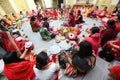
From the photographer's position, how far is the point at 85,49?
139 cm

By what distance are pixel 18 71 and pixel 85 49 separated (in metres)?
1.03

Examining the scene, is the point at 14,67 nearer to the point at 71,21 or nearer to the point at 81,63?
the point at 81,63

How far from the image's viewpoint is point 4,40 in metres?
2.31

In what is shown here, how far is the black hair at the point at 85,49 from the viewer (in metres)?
1.37

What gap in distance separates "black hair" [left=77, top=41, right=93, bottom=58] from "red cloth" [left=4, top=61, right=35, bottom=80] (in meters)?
0.84

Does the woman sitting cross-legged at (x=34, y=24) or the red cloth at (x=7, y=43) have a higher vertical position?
the red cloth at (x=7, y=43)

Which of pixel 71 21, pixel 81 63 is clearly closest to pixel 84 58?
pixel 81 63

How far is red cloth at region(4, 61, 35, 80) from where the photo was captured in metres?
1.29

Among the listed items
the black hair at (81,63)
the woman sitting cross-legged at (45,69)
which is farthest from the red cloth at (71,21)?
the woman sitting cross-legged at (45,69)

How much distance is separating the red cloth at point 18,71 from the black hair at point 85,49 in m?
0.84

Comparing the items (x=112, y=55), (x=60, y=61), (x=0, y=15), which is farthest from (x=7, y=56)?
(x=0, y=15)

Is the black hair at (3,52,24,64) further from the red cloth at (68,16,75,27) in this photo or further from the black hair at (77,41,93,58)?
the red cloth at (68,16,75,27)

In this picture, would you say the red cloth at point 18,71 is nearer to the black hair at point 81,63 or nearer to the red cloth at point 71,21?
the black hair at point 81,63

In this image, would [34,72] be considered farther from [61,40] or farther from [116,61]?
[61,40]
